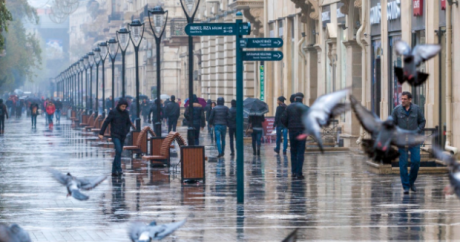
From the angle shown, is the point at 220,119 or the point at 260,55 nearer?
the point at 260,55

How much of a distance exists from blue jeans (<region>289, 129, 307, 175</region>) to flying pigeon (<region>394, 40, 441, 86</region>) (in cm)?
1402

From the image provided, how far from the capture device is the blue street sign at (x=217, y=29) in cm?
1452

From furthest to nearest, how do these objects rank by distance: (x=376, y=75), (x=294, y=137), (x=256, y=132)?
(x=376, y=75)
(x=256, y=132)
(x=294, y=137)

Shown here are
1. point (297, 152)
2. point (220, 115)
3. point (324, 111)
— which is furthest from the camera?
point (220, 115)

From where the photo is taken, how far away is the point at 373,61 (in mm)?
29797

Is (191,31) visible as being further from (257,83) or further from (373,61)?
(257,83)

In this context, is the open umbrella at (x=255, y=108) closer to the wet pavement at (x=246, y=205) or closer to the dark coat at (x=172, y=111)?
the wet pavement at (x=246, y=205)

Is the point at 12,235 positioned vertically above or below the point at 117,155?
above

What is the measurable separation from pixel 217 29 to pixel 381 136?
9.61 metres

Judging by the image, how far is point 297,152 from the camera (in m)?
19.6

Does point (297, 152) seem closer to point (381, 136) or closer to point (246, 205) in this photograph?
point (246, 205)

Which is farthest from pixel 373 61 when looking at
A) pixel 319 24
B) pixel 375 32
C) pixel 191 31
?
pixel 191 31

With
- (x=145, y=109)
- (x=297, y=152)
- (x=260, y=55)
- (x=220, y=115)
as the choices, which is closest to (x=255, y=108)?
(x=220, y=115)

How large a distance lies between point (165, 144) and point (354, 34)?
12089 mm
